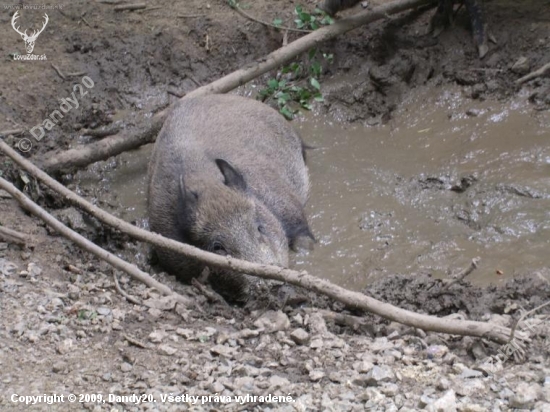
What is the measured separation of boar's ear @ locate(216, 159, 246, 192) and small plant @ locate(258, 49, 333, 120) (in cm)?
241

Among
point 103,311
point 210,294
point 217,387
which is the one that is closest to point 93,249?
point 103,311

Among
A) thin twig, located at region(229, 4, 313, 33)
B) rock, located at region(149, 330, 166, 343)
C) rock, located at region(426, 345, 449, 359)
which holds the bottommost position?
rock, located at region(149, 330, 166, 343)

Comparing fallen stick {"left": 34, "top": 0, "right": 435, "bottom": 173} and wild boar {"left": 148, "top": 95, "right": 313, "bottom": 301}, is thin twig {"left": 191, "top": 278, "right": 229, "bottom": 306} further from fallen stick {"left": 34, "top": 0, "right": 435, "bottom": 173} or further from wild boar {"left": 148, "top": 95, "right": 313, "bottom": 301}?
fallen stick {"left": 34, "top": 0, "right": 435, "bottom": 173}

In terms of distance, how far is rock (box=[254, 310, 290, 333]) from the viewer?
474cm

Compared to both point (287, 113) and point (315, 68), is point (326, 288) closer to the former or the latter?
point (287, 113)

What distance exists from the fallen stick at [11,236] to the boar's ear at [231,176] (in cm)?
168

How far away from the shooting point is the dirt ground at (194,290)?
12.8 ft

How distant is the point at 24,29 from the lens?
29.4 feet

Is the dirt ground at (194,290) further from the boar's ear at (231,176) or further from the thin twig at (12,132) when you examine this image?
the boar's ear at (231,176)

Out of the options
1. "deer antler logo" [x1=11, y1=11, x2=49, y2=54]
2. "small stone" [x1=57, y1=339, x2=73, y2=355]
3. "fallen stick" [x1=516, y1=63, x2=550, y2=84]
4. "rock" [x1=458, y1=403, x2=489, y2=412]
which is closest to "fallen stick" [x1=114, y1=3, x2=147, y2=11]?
"deer antler logo" [x1=11, y1=11, x2=49, y2=54]

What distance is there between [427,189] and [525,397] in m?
3.56

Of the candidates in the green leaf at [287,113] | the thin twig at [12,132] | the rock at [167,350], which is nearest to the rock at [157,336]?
the rock at [167,350]

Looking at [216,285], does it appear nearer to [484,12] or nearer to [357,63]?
[357,63]

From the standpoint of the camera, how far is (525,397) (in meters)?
3.45
